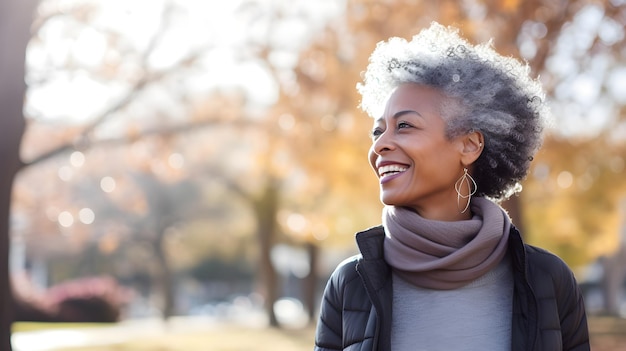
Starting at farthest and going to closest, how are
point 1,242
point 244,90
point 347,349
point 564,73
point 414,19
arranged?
point 244,90
point 564,73
point 414,19
point 1,242
point 347,349

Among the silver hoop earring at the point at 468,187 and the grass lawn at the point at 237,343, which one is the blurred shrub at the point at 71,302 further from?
the silver hoop earring at the point at 468,187

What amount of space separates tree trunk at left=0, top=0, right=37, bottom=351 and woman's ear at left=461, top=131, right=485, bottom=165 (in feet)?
28.7

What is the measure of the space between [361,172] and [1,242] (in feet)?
28.5

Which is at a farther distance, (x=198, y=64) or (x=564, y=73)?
(x=564, y=73)

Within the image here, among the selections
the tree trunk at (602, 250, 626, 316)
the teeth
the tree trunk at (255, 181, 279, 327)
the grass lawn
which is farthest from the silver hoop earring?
the tree trunk at (602, 250, 626, 316)

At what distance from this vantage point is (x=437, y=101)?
9.82ft

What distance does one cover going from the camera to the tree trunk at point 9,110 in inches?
421

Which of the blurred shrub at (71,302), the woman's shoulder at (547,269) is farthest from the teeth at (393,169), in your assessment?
the blurred shrub at (71,302)

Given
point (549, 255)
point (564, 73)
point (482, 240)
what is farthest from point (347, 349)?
point (564, 73)

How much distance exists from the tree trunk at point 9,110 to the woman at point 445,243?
8520 mm

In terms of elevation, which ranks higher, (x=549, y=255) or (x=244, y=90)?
(x=244, y=90)

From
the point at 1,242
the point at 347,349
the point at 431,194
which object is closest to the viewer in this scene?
the point at 347,349

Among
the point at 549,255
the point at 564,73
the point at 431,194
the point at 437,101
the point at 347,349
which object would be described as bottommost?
the point at 347,349

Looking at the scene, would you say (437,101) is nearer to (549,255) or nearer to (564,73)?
(549,255)
